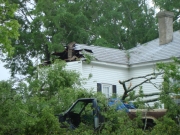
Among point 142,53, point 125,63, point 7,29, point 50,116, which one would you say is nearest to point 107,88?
point 125,63

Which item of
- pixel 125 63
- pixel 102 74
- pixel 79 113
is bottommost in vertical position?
pixel 79 113

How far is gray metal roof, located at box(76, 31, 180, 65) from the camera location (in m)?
20.8

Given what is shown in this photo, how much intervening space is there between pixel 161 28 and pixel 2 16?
11515 millimetres

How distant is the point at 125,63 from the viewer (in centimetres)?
2206

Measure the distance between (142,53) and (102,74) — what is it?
2920 mm

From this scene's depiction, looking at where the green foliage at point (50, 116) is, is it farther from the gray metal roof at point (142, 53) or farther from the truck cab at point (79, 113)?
the gray metal roof at point (142, 53)

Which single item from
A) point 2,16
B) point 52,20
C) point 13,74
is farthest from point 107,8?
point 2,16

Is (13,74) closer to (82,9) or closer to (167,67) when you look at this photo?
(82,9)

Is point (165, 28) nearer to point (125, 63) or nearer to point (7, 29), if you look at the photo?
point (125, 63)

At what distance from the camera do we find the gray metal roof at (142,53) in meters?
20.8

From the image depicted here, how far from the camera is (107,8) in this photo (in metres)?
34.1

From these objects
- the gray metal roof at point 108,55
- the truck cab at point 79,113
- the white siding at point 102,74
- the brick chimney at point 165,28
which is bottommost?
the truck cab at point 79,113

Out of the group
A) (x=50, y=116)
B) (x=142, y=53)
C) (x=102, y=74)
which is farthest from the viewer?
(x=142, y=53)

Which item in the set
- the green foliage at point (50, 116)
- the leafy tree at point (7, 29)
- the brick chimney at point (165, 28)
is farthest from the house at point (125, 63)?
the green foliage at point (50, 116)
